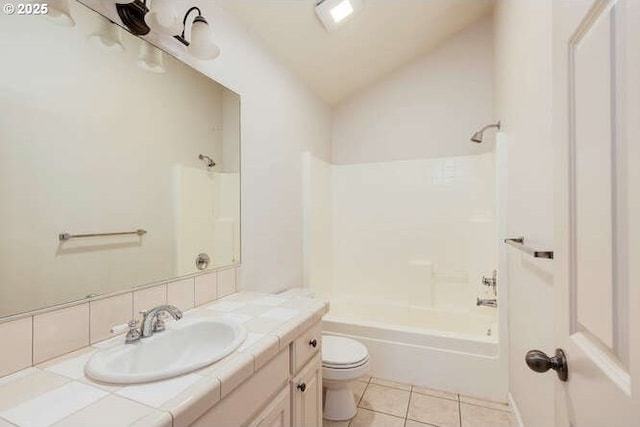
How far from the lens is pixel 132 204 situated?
123cm

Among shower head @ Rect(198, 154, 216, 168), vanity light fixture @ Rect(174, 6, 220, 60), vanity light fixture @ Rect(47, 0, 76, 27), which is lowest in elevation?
shower head @ Rect(198, 154, 216, 168)

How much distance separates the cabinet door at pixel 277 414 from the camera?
38.8 inches

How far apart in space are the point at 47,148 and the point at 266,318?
0.95 metres

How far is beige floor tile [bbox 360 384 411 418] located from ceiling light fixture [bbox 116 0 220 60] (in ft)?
7.14

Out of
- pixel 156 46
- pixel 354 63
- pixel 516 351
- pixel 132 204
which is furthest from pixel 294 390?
pixel 354 63

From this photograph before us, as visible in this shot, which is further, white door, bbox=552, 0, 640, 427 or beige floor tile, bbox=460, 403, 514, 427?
beige floor tile, bbox=460, 403, 514, 427

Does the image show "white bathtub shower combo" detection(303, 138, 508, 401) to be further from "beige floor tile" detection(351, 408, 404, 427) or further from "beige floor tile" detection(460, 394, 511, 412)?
"beige floor tile" detection(351, 408, 404, 427)

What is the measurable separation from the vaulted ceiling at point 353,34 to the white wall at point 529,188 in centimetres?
55

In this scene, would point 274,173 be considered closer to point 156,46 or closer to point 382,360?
point 156,46

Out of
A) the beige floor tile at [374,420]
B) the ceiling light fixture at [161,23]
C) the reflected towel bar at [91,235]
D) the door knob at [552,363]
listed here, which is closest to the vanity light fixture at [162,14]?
the ceiling light fixture at [161,23]

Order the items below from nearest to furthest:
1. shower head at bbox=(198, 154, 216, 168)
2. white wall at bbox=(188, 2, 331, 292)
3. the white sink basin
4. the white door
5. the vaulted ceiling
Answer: the white door, the white sink basin, shower head at bbox=(198, 154, 216, 168), white wall at bbox=(188, 2, 331, 292), the vaulted ceiling

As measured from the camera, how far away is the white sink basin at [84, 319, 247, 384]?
786mm

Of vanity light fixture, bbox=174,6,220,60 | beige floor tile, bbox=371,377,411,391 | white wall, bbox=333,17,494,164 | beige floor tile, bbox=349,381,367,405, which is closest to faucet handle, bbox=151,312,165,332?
vanity light fixture, bbox=174,6,220,60

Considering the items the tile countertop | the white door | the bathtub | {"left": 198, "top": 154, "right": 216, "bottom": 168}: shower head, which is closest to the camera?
the white door
